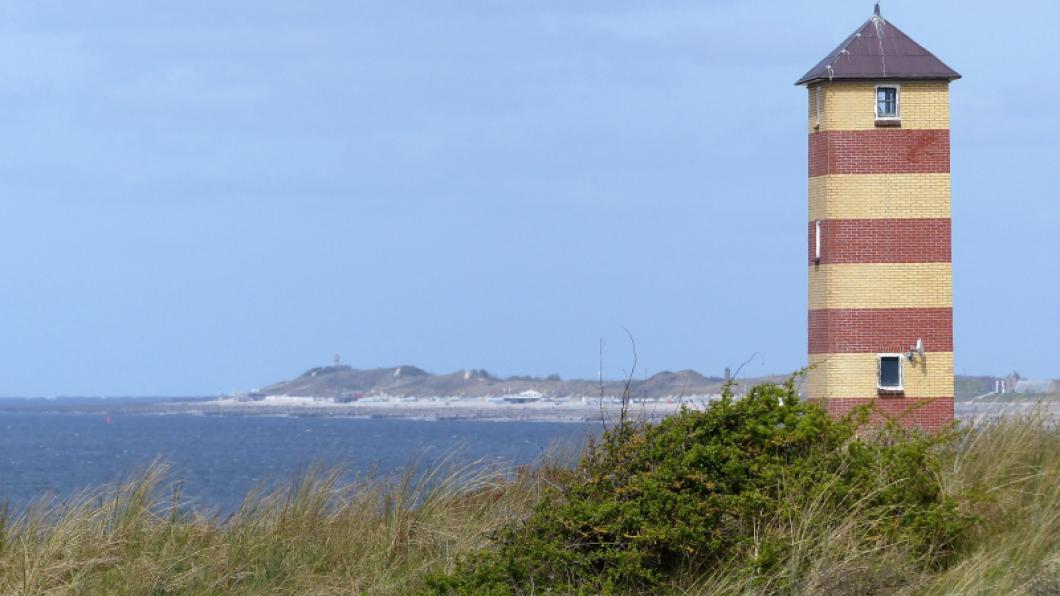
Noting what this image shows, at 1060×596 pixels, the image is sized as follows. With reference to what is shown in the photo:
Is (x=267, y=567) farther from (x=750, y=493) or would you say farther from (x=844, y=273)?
(x=844, y=273)

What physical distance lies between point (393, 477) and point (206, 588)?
3.43 m

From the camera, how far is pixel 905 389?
746 inches

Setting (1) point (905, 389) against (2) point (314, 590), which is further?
(1) point (905, 389)

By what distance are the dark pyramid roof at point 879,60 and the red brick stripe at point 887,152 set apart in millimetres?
797

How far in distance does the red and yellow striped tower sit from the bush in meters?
8.30

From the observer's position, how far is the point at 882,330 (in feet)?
62.1

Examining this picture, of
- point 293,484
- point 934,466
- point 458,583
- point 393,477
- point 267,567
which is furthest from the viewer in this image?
point 393,477

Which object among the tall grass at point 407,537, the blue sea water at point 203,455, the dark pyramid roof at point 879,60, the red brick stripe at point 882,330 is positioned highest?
the dark pyramid roof at point 879,60

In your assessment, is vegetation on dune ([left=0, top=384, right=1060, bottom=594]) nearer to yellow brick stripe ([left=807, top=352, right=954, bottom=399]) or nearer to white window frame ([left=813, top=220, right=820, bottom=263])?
yellow brick stripe ([left=807, top=352, right=954, bottom=399])

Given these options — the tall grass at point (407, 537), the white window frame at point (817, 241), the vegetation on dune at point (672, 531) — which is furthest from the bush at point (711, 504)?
the white window frame at point (817, 241)

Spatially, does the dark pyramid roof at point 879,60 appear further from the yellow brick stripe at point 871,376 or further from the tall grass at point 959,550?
the tall grass at point 959,550

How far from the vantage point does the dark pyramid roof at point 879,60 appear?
18.9 meters

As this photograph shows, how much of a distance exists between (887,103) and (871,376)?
3838 mm

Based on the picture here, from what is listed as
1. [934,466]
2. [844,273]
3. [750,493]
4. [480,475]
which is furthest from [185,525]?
[844,273]
